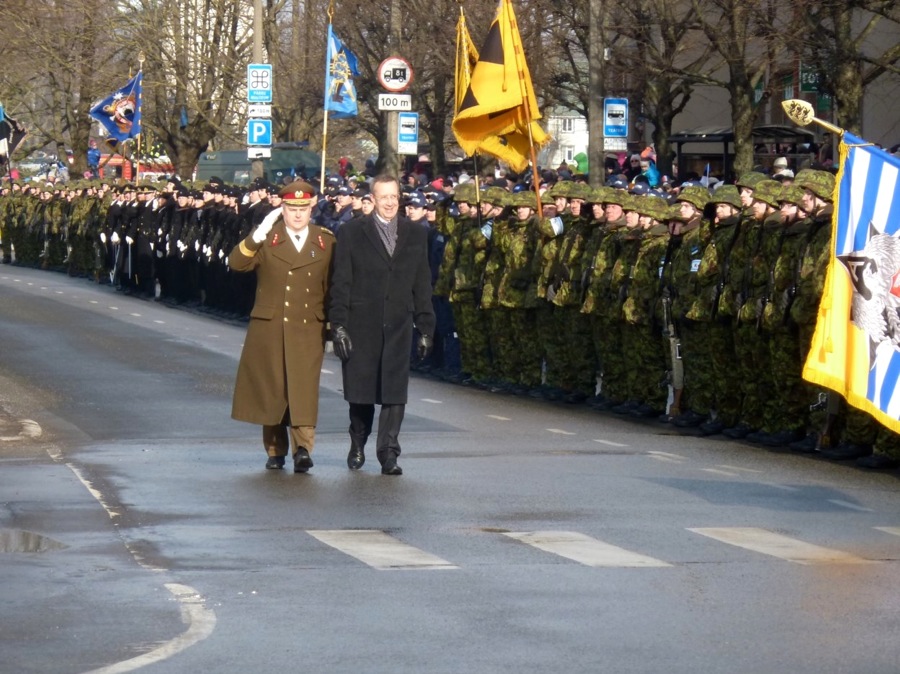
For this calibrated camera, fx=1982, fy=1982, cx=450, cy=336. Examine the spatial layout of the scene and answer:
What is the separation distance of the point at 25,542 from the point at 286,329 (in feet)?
10.9

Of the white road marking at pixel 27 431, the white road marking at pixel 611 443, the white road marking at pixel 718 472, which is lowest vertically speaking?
the white road marking at pixel 27 431

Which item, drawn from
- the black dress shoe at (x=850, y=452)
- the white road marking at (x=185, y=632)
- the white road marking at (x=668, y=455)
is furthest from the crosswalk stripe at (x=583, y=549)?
the black dress shoe at (x=850, y=452)

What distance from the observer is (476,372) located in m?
19.6

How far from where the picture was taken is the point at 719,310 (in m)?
14.8

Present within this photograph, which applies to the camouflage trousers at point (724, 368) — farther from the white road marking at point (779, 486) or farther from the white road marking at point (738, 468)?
the white road marking at point (779, 486)

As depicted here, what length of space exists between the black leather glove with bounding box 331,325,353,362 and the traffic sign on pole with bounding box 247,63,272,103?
22.8 metres

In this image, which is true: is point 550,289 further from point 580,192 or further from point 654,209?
point 654,209

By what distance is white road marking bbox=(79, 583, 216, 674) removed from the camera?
6.66 metres

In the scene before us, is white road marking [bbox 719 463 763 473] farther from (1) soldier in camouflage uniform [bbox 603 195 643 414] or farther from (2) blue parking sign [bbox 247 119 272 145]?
(2) blue parking sign [bbox 247 119 272 145]

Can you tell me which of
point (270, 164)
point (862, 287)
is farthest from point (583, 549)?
point (270, 164)

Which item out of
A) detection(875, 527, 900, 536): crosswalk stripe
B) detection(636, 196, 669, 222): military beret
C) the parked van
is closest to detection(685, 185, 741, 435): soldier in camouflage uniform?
detection(636, 196, 669, 222): military beret

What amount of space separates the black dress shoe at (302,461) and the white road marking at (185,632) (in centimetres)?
397

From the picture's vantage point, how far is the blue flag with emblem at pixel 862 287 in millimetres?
10195

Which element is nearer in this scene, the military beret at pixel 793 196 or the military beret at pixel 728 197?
the military beret at pixel 793 196
